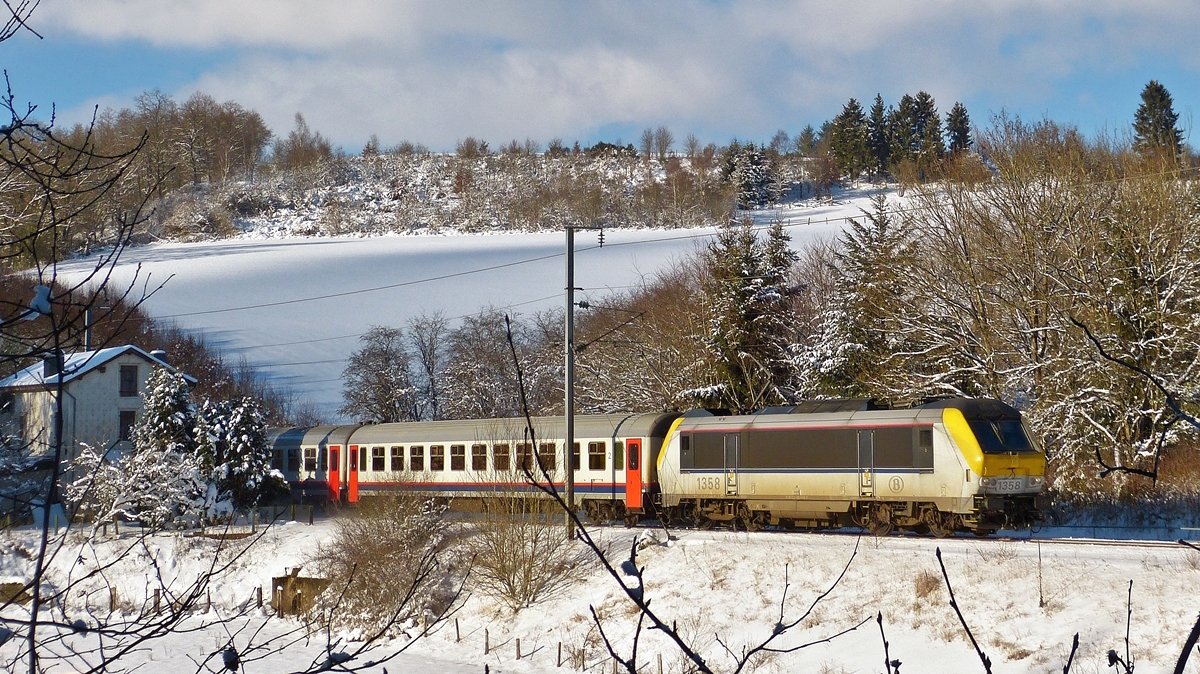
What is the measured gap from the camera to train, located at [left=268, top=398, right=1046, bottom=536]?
2119 centimetres

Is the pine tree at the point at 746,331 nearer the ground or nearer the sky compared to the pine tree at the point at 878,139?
nearer the ground

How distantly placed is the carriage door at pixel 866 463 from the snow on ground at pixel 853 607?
1077 millimetres

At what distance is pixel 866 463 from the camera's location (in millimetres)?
22234

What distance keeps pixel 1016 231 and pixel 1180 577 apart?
15167 mm

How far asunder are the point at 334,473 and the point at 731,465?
16.0 metres

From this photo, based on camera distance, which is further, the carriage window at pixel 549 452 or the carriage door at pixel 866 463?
the carriage window at pixel 549 452

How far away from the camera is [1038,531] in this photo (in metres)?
23.8

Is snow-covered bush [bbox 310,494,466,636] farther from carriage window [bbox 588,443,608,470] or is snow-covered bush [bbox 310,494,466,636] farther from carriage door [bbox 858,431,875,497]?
carriage door [bbox 858,431,875,497]

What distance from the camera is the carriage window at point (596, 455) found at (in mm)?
27438

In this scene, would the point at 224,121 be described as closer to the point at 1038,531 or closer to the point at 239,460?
the point at 239,460

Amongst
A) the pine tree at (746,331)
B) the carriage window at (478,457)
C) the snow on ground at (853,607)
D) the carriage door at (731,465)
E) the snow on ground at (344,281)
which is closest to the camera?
the snow on ground at (853,607)

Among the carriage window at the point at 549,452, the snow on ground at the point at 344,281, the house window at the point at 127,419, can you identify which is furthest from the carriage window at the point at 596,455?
the snow on ground at the point at 344,281

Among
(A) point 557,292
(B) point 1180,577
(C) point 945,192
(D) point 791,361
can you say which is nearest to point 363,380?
(A) point 557,292

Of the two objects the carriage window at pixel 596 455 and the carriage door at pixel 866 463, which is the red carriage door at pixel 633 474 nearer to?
the carriage window at pixel 596 455
